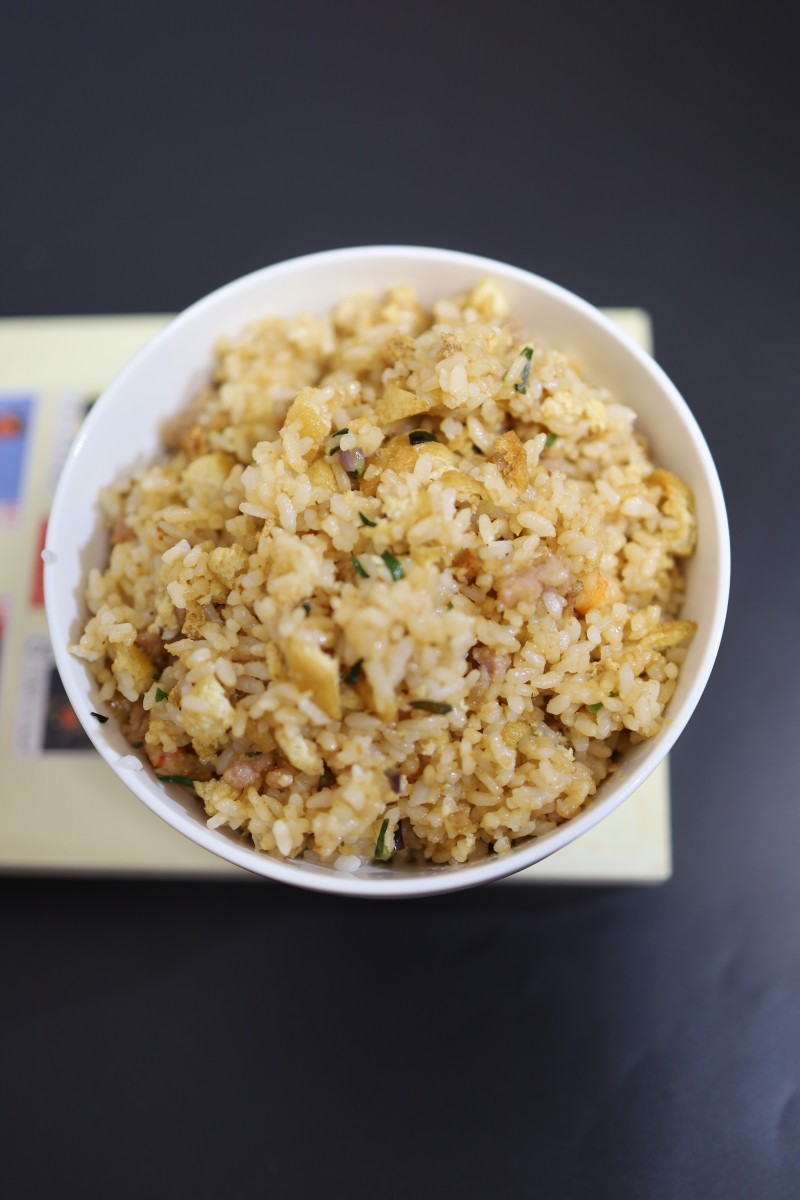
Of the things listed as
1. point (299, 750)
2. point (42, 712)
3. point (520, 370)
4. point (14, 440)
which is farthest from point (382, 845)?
point (14, 440)

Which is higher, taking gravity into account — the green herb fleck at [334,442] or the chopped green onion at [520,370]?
the chopped green onion at [520,370]

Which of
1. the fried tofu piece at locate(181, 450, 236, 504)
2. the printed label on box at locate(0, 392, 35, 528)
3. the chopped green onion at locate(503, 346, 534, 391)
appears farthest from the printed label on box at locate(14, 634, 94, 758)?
the chopped green onion at locate(503, 346, 534, 391)

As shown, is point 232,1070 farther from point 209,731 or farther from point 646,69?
point 646,69

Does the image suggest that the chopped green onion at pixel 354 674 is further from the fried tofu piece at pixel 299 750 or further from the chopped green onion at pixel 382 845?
the chopped green onion at pixel 382 845

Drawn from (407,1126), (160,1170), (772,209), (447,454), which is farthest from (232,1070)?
(772,209)

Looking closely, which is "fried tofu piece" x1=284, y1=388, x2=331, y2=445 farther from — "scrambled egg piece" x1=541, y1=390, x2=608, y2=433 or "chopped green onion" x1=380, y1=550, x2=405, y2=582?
"scrambled egg piece" x1=541, y1=390, x2=608, y2=433

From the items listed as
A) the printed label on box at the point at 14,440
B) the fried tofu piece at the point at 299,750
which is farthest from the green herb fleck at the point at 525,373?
the printed label on box at the point at 14,440
